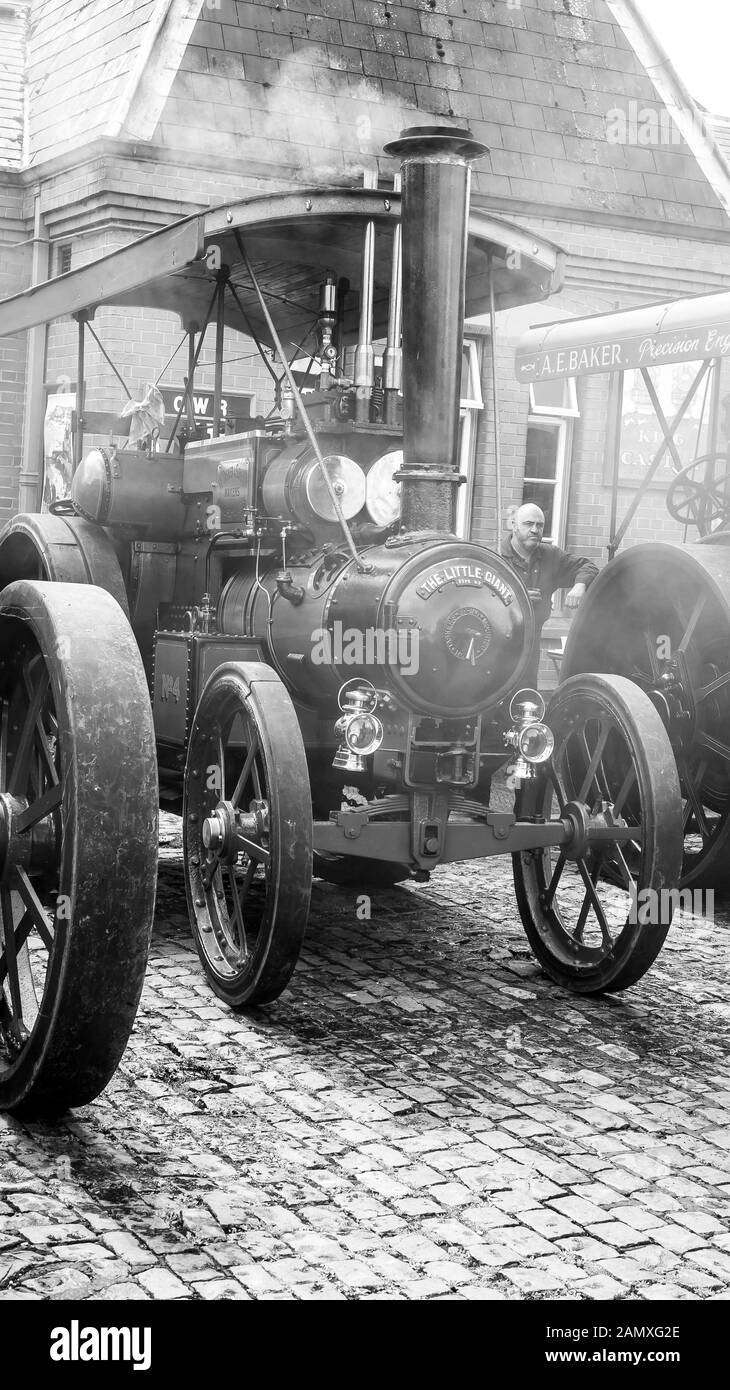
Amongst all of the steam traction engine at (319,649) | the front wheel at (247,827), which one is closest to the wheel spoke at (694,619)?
the steam traction engine at (319,649)

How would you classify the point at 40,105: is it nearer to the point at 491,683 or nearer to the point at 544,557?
the point at 544,557

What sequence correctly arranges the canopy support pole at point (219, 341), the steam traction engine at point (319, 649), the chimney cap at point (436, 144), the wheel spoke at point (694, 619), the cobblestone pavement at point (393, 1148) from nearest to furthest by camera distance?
the cobblestone pavement at point (393, 1148) < the steam traction engine at point (319, 649) < the chimney cap at point (436, 144) < the canopy support pole at point (219, 341) < the wheel spoke at point (694, 619)

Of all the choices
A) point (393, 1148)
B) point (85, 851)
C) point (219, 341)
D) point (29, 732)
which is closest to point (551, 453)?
point (219, 341)

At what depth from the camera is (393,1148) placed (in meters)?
3.38

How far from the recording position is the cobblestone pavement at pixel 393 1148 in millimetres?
2762

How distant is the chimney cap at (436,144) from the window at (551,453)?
23.2 ft

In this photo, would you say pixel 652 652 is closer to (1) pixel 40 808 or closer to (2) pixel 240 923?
(2) pixel 240 923

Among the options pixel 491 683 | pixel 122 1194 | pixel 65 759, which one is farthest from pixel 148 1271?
pixel 491 683

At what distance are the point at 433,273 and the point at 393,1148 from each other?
2.42 m

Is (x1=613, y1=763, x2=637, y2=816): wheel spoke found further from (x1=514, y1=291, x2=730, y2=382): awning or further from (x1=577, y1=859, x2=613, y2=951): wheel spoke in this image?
(x1=514, y1=291, x2=730, y2=382): awning

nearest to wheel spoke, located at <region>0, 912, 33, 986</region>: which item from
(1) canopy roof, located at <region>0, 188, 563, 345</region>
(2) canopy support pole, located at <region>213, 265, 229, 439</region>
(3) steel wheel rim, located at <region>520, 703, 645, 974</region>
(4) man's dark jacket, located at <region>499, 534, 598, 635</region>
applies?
(3) steel wheel rim, located at <region>520, 703, 645, 974</region>

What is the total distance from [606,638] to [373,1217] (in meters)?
3.69

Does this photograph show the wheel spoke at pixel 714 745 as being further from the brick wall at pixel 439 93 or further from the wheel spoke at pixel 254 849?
the brick wall at pixel 439 93

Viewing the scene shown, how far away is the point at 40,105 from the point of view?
1095 centimetres
